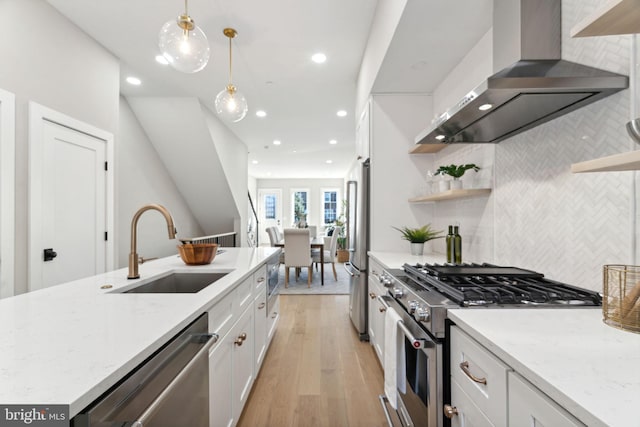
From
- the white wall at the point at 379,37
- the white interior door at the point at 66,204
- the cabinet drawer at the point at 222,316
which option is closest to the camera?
the cabinet drawer at the point at 222,316

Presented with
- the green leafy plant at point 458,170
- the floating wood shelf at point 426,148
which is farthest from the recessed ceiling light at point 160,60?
the green leafy plant at point 458,170

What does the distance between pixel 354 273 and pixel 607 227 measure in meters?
2.33

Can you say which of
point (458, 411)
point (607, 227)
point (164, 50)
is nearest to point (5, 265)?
point (164, 50)

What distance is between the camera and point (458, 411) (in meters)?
1.06

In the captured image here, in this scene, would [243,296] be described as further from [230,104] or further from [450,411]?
[230,104]

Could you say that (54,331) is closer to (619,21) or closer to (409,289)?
(409,289)

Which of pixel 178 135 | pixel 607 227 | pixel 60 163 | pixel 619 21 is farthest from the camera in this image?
pixel 178 135

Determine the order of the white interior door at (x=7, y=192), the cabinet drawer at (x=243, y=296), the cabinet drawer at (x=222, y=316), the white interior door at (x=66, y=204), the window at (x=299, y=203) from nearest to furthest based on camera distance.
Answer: the cabinet drawer at (x=222, y=316) → the cabinet drawer at (x=243, y=296) → the white interior door at (x=7, y=192) → the white interior door at (x=66, y=204) → the window at (x=299, y=203)

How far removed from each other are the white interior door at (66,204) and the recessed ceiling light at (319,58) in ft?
7.91

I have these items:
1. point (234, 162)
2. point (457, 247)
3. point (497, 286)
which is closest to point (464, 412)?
point (497, 286)

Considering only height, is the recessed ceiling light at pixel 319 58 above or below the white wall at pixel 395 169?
above

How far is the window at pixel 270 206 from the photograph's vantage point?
12.7 meters

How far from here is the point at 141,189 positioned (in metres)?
5.02

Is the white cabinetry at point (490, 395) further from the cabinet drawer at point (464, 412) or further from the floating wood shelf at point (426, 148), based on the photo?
the floating wood shelf at point (426, 148)
